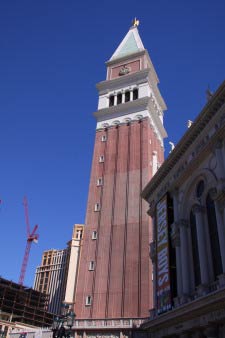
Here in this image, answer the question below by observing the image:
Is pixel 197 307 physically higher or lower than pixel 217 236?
lower

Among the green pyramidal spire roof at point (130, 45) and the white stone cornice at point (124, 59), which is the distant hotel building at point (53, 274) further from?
the white stone cornice at point (124, 59)

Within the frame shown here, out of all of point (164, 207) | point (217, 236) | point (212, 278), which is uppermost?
point (164, 207)

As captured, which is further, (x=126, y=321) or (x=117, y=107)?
(x=117, y=107)

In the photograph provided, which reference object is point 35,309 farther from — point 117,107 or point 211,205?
point 211,205

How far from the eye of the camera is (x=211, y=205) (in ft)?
75.7

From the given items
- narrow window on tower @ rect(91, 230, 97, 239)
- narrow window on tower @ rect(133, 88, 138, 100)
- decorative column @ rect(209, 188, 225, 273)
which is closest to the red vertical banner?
decorative column @ rect(209, 188, 225, 273)

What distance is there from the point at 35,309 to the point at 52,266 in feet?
151

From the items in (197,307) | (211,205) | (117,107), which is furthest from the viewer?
(117,107)

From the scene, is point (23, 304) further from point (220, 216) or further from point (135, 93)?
point (220, 216)

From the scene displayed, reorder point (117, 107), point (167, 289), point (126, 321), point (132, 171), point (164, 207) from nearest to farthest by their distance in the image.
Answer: point (167, 289)
point (164, 207)
point (126, 321)
point (132, 171)
point (117, 107)

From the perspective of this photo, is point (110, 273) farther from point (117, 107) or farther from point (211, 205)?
point (117, 107)

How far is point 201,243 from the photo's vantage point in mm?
22281

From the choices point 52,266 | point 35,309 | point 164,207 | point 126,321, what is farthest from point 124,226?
point 52,266

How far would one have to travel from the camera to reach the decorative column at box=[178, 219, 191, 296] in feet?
74.6
